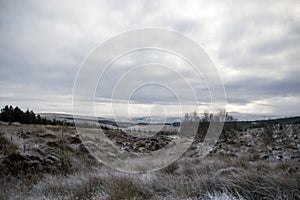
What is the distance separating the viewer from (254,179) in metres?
5.37

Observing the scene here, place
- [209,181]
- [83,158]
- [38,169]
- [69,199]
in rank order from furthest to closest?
[83,158] < [38,169] < [209,181] < [69,199]

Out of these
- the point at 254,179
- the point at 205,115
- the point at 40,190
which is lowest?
the point at 40,190

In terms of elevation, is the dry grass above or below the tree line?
below

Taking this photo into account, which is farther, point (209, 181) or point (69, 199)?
point (209, 181)

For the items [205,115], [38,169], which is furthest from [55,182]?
[205,115]

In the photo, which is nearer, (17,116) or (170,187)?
(170,187)

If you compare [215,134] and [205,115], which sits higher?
[205,115]

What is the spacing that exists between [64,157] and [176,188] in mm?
5101

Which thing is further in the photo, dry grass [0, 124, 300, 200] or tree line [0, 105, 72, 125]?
tree line [0, 105, 72, 125]

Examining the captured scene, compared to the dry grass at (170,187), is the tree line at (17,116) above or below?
above

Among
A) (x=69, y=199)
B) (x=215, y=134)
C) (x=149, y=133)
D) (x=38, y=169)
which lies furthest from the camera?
(x=149, y=133)

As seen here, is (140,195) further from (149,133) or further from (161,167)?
(149,133)

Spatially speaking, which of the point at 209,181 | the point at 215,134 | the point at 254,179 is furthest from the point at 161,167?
the point at 215,134

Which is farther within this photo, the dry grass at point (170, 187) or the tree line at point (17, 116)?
the tree line at point (17, 116)
